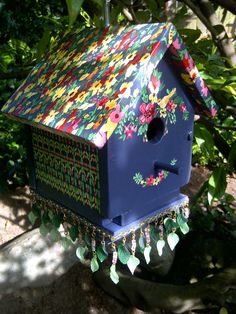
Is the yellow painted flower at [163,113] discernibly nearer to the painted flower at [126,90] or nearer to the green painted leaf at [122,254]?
the painted flower at [126,90]

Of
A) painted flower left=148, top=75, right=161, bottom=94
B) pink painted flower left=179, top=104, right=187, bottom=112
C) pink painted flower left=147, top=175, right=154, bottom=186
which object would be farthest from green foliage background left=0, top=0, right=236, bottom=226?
pink painted flower left=147, top=175, right=154, bottom=186

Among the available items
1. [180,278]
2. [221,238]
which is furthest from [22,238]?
[221,238]

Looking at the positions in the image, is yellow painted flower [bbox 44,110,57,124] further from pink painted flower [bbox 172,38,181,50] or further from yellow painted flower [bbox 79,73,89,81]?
pink painted flower [bbox 172,38,181,50]

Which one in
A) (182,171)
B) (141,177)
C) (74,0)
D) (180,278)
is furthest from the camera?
(180,278)

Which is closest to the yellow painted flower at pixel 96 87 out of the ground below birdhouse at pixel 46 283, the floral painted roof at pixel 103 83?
the floral painted roof at pixel 103 83

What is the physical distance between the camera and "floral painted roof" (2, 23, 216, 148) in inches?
35.5

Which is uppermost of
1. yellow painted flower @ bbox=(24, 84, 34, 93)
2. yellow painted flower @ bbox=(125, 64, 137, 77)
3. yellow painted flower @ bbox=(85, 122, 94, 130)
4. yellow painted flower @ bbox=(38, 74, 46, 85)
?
yellow painted flower @ bbox=(125, 64, 137, 77)

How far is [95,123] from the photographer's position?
0.87 metres

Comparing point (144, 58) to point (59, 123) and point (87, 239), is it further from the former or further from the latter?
point (87, 239)

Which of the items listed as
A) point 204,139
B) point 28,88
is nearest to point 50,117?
point 28,88

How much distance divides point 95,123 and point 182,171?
0.46 m

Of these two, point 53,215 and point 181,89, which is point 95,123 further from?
point 53,215

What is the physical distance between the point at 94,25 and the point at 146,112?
2.27 feet

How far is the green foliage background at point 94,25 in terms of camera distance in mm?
1391
